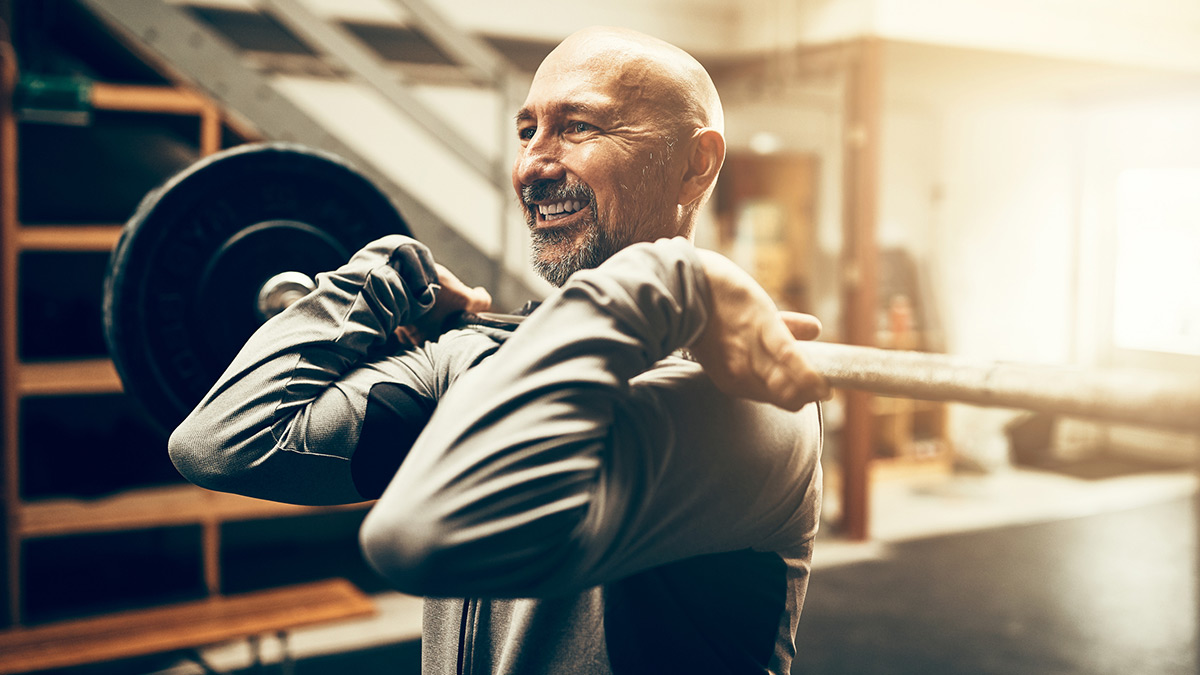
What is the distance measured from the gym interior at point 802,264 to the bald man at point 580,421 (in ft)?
0.58

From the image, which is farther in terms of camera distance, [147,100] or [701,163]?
[147,100]

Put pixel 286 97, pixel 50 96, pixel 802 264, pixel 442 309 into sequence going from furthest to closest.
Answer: pixel 802 264 → pixel 50 96 → pixel 286 97 → pixel 442 309

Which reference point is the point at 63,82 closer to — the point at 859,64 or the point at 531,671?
the point at 531,671

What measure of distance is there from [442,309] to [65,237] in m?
2.85

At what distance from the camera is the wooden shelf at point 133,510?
3.13 meters

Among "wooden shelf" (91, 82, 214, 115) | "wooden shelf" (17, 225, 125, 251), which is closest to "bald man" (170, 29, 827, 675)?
"wooden shelf" (91, 82, 214, 115)

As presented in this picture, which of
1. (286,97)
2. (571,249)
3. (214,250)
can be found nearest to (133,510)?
(286,97)

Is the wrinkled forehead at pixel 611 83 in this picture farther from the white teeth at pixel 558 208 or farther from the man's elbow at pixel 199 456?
the man's elbow at pixel 199 456

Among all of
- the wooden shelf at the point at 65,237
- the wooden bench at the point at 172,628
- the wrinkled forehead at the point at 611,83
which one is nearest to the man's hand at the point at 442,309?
the wrinkled forehead at the point at 611,83

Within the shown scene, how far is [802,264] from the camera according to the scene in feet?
20.4

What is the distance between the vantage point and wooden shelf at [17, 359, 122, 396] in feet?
10.5

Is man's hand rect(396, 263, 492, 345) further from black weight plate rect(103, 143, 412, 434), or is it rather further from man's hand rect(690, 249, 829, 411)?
man's hand rect(690, 249, 829, 411)

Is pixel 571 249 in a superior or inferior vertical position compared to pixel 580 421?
superior

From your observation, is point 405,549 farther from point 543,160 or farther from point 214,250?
point 214,250
